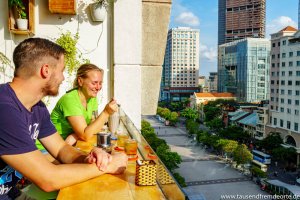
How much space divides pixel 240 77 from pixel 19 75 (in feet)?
169

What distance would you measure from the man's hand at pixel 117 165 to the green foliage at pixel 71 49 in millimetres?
2218

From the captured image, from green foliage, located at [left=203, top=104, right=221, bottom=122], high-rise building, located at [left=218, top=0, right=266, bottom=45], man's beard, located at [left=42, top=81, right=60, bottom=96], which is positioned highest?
high-rise building, located at [left=218, top=0, right=266, bottom=45]

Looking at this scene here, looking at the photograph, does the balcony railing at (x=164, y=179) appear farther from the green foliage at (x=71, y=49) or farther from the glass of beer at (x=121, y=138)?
the green foliage at (x=71, y=49)

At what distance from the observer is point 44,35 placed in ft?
10.9

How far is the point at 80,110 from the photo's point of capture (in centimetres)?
206

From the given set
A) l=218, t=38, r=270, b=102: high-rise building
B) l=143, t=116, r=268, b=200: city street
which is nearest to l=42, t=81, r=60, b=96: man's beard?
l=143, t=116, r=268, b=200: city street

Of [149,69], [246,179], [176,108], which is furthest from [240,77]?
[149,69]

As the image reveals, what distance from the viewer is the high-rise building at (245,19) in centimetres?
7062

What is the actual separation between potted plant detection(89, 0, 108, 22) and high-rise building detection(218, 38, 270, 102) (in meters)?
46.8

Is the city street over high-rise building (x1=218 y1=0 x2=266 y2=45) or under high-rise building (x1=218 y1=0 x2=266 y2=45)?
under

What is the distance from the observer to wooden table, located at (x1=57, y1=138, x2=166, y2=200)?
3.37ft

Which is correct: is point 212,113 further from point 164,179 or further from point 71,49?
point 164,179

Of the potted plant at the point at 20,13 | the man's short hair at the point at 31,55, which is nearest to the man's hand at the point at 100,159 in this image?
the man's short hair at the point at 31,55

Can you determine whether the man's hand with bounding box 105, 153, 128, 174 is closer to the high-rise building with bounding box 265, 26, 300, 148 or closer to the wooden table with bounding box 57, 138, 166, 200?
the wooden table with bounding box 57, 138, 166, 200
